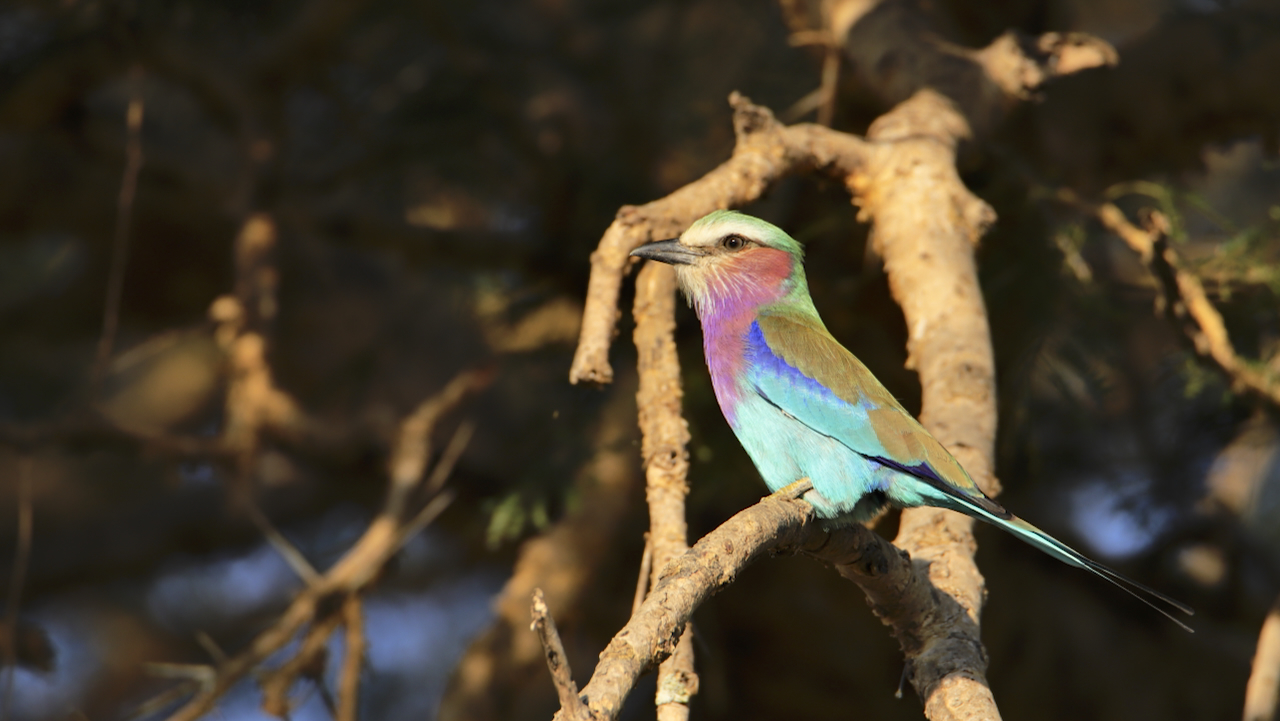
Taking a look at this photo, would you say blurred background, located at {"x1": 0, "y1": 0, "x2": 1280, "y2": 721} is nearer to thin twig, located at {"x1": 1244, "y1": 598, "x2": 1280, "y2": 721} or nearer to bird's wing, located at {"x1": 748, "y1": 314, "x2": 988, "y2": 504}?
thin twig, located at {"x1": 1244, "y1": 598, "x2": 1280, "y2": 721}

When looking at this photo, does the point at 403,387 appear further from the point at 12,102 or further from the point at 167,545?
the point at 12,102

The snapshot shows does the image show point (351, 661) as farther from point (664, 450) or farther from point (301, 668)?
point (664, 450)

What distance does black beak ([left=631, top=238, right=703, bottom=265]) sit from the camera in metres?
2.76

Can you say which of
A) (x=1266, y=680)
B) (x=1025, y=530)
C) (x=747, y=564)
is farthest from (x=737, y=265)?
(x=1266, y=680)

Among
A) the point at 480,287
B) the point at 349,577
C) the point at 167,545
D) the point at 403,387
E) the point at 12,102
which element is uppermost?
the point at 12,102

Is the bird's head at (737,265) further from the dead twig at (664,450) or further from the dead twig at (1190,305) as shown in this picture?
the dead twig at (1190,305)

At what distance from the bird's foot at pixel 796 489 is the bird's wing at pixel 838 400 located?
19 centimetres

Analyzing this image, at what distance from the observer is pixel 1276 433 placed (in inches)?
176

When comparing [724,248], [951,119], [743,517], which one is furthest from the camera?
[951,119]

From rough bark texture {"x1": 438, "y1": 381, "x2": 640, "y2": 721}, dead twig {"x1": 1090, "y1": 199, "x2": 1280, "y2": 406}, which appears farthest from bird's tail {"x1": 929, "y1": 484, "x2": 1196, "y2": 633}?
rough bark texture {"x1": 438, "y1": 381, "x2": 640, "y2": 721}

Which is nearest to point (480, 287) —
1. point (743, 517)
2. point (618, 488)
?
point (618, 488)

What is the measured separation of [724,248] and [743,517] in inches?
54.6

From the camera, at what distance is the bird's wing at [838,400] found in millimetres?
2527

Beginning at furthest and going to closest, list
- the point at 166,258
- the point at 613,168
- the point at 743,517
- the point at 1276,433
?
the point at 166,258
the point at 613,168
the point at 1276,433
the point at 743,517
